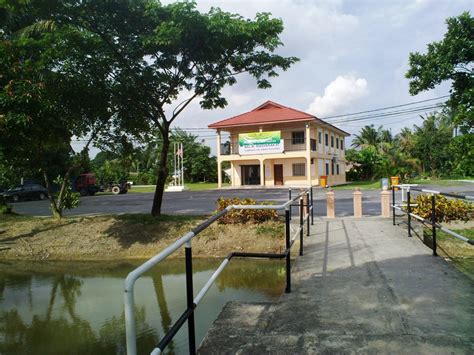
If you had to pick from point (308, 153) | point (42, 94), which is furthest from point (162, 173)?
point (308, 153)

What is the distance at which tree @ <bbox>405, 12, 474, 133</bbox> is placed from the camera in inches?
311

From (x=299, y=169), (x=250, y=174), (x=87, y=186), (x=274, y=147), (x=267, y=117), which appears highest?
(x=267, y=117)

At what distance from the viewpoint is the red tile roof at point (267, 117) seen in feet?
114

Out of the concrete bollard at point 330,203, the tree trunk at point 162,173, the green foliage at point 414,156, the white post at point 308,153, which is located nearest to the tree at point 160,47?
the tree trunk at point 162,173

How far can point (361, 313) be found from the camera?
400cm

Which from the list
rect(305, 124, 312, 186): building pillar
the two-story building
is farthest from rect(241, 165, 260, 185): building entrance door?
rect(305, 124, 312, 186): building pillar

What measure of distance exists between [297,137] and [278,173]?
3.52 m

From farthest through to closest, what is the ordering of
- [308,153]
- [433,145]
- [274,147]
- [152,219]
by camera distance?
[433,145]
[274,147]
[308,153]
[152,219]

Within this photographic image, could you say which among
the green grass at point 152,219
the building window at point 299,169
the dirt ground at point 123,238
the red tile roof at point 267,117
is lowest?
the dirt ground at point 123,238

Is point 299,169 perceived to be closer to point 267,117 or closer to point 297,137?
point 297,137

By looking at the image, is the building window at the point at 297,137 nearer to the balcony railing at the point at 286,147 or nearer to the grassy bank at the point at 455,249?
the balcony railing at the point at 286,147

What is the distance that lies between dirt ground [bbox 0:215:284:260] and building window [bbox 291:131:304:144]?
1004 inches

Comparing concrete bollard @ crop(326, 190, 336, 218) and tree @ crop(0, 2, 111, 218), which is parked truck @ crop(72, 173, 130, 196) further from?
concrete bollard @ crop(326, 190, 336, 218)

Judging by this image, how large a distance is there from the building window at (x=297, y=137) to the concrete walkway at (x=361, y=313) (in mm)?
30200
